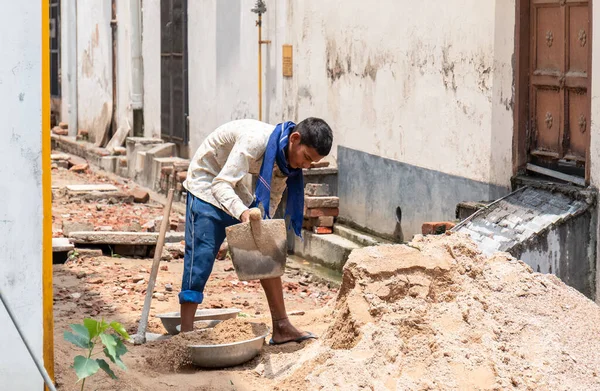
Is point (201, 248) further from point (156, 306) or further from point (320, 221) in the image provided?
point (320, 221)

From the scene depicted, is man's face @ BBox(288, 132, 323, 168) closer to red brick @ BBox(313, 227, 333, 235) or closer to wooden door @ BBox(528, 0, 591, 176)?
wooden door @ BBox(528, 0, 591, 176)

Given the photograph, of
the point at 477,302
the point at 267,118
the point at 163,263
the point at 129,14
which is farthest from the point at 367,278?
the point at 129,14

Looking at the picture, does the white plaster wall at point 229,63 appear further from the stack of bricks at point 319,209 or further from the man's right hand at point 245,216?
the man's right hand at point 245,216

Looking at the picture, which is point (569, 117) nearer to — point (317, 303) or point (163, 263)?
point (317, 303)

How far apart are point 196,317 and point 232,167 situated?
114cm

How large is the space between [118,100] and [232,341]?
39.8 feet

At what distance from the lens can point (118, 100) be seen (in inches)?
690

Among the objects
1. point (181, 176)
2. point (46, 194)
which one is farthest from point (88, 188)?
point (46, 194)

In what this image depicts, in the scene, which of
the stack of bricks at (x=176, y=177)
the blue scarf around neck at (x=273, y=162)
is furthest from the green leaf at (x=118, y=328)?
the stack of bricks at (x=176, y=177)

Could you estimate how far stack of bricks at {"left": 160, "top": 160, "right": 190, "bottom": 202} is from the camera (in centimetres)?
1300

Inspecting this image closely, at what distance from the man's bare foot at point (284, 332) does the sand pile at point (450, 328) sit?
31 centimetres

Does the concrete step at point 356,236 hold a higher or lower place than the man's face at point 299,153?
lower

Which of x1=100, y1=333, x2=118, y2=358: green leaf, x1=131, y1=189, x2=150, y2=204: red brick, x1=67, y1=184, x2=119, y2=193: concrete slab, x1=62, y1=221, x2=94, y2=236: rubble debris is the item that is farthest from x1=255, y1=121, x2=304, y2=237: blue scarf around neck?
x1=67, y1=184, x2=119, y2=193: concrete slab

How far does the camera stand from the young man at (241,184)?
5.78m
